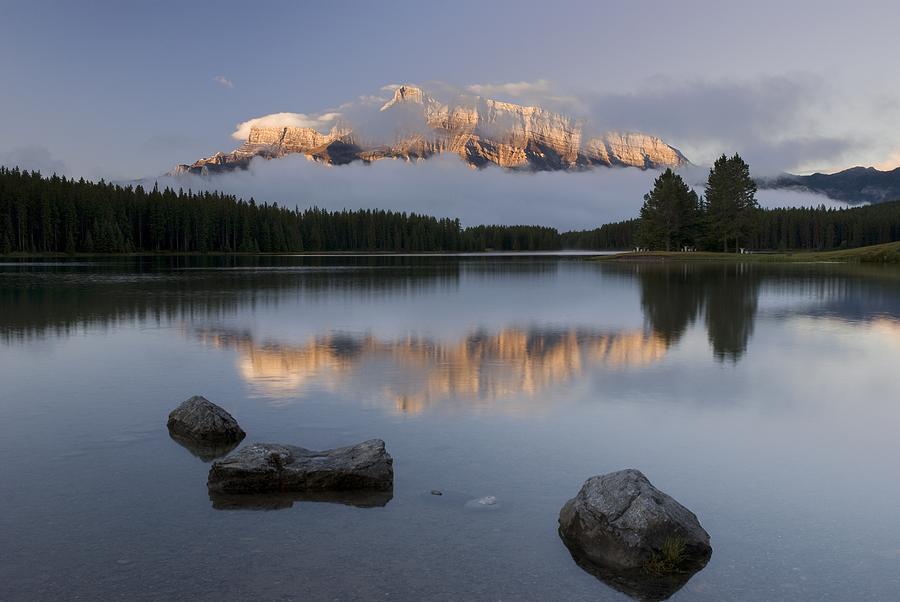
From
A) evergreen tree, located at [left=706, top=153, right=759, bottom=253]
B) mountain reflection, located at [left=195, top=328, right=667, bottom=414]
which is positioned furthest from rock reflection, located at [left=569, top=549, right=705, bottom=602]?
evergreen tree, located at [left=706, top=153, right=759, bottom=253]

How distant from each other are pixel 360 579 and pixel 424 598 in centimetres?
88

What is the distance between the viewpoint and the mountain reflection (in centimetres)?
1778

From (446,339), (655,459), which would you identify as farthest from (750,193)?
(655,459)

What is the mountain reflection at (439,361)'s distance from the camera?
58.3 feet

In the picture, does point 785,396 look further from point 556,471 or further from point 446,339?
point 446,339

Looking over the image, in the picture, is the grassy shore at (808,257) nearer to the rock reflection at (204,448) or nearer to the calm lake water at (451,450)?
the calm lake water at (451,450)

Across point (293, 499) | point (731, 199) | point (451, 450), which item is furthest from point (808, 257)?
point (293, 499)

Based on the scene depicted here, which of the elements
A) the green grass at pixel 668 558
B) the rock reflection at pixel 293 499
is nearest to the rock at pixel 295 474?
the rock reflection at pixel 293 499

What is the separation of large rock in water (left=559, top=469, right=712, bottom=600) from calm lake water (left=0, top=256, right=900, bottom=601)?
27cm

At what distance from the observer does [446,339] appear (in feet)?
85.9

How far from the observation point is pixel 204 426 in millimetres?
13477

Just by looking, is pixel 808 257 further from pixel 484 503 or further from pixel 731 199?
pixel 484 503

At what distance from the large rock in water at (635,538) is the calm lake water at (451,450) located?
272 mm

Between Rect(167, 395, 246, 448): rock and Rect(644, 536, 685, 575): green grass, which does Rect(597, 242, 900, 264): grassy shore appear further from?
Rect(167, 395, 246, 448): rock
